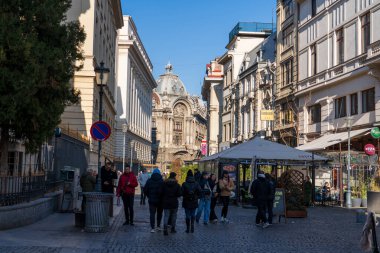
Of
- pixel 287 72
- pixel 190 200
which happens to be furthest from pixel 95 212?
pixel 287 72

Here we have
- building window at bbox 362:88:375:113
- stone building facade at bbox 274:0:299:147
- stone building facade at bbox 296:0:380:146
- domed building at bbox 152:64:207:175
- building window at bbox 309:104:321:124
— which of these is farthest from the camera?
domed building at bbox 152:64:207:175

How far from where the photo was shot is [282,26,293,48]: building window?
4249 cm

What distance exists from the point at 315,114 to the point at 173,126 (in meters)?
94.6

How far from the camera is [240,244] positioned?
41.3ft

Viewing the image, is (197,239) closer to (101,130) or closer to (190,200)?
(190,200)

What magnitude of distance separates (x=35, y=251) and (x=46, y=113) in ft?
19.8

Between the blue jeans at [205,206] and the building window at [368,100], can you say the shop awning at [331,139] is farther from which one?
the blue jeans at [205,206]

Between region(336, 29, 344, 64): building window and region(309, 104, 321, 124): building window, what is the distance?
4.29 m

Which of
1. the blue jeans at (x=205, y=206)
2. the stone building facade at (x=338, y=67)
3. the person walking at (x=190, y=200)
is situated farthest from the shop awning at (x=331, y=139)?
the person walking at (x=190, y=200)

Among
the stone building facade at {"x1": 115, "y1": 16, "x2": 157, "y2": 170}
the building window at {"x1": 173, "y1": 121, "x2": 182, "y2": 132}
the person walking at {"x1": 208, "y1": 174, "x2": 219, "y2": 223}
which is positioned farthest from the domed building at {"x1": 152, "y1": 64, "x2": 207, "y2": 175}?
the person walking at {"x1": 208, "y1": 174, "x2": 219, "y2": 223}

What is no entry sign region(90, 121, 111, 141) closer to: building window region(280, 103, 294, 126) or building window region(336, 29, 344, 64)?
building window region(336, 29, 344, 64)

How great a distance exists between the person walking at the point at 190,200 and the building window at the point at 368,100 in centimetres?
1724

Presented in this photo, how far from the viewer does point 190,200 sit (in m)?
15.2

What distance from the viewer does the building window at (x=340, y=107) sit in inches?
1319
